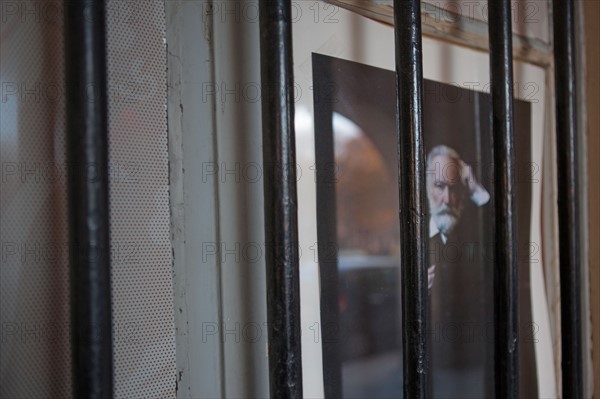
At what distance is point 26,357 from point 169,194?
324 mm

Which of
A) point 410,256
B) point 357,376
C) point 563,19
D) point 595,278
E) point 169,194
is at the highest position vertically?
point 563,19

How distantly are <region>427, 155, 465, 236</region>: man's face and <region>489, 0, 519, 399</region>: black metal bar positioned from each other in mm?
187

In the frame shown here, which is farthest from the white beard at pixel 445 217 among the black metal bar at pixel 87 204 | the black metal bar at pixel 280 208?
the black metal bar at pixel 87 204

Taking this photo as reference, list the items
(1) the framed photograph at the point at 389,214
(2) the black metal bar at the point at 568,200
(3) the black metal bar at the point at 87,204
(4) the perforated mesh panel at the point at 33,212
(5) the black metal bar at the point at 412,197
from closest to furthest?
(3) the black metal bar at the point at 87,204, (4) the perforated mesh panel at the point at 33,212, (5) the black metal bar at the point at 412,197, (1) the framed photograph at the point at 389,214, (2) the black metal bar at the point at 568,200

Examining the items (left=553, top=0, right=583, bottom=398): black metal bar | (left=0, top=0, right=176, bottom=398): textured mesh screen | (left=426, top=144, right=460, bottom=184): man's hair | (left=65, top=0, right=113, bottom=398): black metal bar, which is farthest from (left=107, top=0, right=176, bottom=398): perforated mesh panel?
(left=553, top=0, right=583, bottom=398): black metal bar

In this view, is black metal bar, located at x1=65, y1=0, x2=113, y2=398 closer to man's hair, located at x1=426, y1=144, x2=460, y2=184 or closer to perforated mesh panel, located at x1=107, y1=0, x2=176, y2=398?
perforated mesh panel, located at x1=107, y1=0, x2=176, y2=398

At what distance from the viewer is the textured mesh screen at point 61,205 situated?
722 mm

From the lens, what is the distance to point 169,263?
0.84 metres

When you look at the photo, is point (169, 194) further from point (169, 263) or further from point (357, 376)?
point (357, 376)

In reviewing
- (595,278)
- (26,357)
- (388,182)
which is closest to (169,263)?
(26,357)

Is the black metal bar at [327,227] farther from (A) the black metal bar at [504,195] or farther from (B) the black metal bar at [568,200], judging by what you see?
(B) the black metal bar at [568,200]

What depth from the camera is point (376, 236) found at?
112 cm

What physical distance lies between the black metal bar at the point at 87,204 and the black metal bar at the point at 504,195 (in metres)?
0.79

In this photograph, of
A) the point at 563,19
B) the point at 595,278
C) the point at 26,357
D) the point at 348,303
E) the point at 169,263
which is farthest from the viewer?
the point at 595,278
